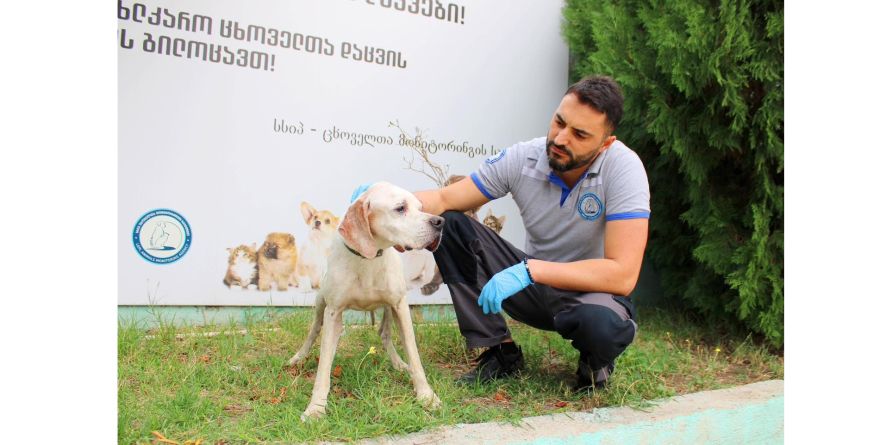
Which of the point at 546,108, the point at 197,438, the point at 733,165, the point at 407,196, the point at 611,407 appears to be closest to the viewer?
the point at 197,438

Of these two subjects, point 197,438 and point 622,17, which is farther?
point 622,17

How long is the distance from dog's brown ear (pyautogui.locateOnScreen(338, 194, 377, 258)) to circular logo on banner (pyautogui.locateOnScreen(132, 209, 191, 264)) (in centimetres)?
183

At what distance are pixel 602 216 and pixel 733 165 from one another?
1.65 meters

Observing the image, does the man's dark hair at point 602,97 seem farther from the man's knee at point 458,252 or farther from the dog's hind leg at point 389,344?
the dog's hind leg at point 389,344

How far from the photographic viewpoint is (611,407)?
9.75 ft

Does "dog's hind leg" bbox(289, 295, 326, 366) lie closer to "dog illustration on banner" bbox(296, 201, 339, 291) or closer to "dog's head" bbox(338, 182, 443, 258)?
"dog's head" bbox(338, 182, 443, 258)

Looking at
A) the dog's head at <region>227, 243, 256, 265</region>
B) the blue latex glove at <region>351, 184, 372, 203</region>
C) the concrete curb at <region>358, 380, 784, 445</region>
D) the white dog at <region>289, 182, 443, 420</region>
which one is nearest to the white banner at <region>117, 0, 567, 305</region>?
the dog's head at <region>227, 243, 256, 265</region>

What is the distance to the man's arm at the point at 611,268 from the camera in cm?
303

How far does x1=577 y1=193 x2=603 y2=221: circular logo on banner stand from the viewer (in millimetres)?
3234

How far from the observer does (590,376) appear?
3.18 m

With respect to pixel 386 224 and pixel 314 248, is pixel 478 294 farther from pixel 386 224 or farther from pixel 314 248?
pixel 314 248

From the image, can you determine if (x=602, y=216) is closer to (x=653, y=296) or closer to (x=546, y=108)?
(x=546, y=108)

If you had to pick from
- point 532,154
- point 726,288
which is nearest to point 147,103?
point 532,154

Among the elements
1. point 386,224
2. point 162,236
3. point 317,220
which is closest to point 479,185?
point 386,224
